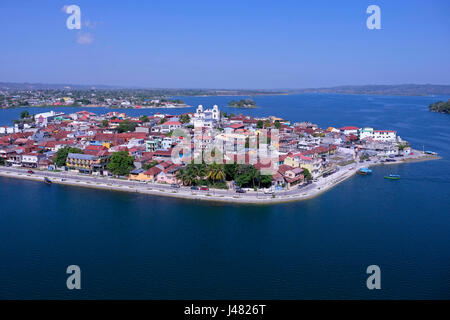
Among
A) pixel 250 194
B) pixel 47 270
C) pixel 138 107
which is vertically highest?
pixel 138 107

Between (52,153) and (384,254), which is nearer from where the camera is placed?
(384,254)

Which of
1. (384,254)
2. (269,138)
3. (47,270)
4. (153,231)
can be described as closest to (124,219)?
(153,231)

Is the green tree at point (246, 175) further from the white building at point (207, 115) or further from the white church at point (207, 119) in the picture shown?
the white building at point (207, 115)

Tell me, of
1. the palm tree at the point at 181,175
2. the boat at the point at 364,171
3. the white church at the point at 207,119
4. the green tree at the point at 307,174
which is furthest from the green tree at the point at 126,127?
the boat at the point at 364,171

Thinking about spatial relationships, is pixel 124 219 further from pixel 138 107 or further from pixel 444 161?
pixel 138 107

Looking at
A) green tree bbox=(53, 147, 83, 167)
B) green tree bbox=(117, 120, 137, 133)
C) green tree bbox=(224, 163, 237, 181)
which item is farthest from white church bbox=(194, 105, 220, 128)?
green tree bbox=(224, 163, 237, 181)

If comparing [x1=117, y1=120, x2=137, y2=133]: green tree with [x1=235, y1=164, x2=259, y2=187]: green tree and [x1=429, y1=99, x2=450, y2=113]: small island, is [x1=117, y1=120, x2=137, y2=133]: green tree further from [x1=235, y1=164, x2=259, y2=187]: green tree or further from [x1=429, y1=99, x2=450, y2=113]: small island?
[x1=429, y1=99, x2=450, y2=113]: small island

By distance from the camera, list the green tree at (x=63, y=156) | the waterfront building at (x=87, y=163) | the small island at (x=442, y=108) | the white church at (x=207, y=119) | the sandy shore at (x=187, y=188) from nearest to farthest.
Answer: the sandy shore at (x=187, y=188) < the waterfront building at (x=87, y=163) < the green tree at (x=63, y=156) < the white church at (x=207, y=119) < the small island at (x=442, y=108)
